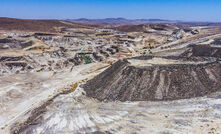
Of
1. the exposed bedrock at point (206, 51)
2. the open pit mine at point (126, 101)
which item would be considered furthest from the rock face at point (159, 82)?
the exposed bedrock at point (206, 51)

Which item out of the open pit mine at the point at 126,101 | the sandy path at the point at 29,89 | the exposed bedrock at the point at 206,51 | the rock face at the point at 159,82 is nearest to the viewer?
the open pit mine at the point at 126,101

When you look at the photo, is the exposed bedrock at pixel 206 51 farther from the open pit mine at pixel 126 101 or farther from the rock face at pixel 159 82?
the rock face at pixel 159 82

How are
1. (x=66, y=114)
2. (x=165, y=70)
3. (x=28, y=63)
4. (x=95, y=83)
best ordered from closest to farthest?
(x=66, y=114), (x=165, y=70), (x=95, y=83), (x=28, y=63)

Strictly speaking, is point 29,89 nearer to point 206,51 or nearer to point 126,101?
point 126,101

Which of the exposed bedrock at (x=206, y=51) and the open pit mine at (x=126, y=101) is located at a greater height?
the exposed bedrock at (x=206, y=51)

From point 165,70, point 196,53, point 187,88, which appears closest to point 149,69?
point 165,70

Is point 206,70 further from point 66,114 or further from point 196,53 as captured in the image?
point 196,53

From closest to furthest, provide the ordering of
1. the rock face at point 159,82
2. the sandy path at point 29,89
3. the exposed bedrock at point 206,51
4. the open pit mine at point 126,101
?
1. the open pit mine at point 126,101
2. the rock face at point 159,82
3. the sandy path at point 29,89
4. the exposed bedrock at point 206,51

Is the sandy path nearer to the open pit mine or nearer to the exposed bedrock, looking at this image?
the open pit mine
